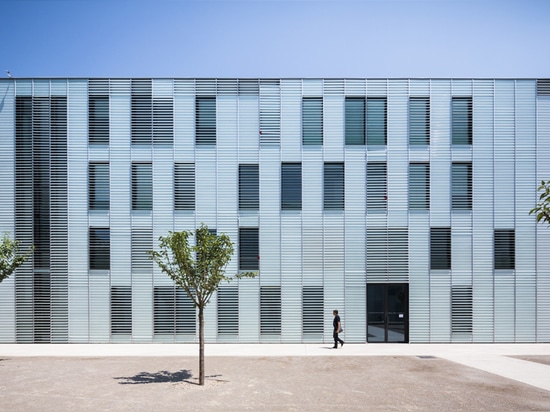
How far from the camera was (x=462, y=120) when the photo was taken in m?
21.4

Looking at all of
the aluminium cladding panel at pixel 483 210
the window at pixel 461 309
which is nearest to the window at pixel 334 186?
the aluminium cladding panel at pixel 483 210

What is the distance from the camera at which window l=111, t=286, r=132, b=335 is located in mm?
20875

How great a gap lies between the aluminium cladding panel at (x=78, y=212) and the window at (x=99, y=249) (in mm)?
266

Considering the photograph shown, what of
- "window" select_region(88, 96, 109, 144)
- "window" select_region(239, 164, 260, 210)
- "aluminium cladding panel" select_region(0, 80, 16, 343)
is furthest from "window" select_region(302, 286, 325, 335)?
"aluminium cladding panel" select_region(0, 80, 16, 343)

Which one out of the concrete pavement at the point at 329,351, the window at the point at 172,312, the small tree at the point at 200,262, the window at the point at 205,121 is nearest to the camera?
the small tree at the point at 200,262

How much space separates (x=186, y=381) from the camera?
13258 mm

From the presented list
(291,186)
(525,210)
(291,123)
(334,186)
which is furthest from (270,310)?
(525,210)

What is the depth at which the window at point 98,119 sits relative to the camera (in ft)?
70.7

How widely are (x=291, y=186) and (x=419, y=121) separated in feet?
25.6

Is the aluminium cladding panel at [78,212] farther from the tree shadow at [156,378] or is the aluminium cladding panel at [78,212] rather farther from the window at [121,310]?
the tree shadow at [156,378]

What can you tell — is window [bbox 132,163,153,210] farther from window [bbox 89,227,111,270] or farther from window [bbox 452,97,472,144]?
window [bbox 452,97,472,144]

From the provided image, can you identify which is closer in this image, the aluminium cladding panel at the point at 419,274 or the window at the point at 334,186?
the aluminium cladding panel at the point at 419,274

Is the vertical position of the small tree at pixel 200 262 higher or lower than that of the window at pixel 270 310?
higher

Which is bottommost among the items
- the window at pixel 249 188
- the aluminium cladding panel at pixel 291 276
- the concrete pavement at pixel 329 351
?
the concrete pavement at pixel 329 351
